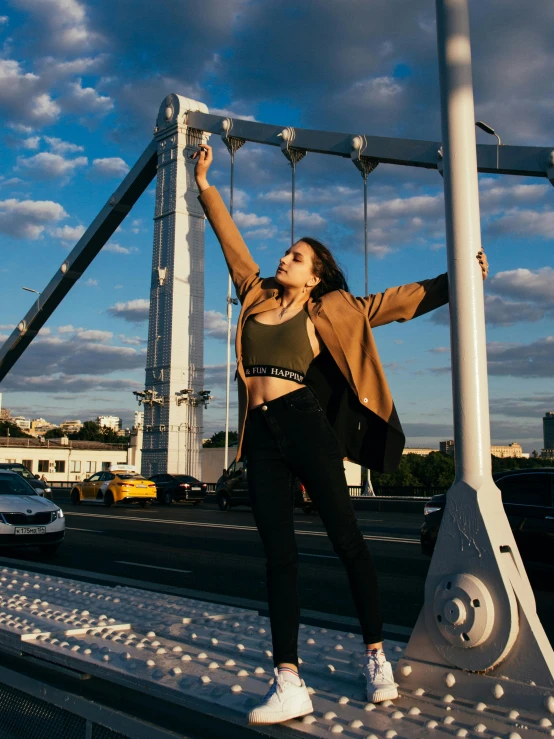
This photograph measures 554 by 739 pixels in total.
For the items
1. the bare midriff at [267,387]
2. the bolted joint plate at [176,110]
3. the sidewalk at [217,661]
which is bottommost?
the sidewalk at [217,661]

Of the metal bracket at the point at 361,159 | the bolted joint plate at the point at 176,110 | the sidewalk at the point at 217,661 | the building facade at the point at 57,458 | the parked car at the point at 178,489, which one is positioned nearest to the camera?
the sidewalk at the point at 217,661

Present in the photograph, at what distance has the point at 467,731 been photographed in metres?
2.32

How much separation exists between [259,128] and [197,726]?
123 feet

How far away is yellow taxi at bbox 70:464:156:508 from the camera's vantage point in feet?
90.7

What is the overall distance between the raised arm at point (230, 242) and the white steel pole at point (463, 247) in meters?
0.78

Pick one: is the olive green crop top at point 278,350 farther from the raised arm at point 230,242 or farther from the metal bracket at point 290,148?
the metal bracket at point 290,148

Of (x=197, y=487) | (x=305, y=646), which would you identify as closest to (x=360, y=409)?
(x=305, y=646)

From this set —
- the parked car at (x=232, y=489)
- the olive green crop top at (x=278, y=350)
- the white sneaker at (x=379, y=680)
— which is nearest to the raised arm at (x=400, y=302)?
the olive green crop top at (x=278, y=350)

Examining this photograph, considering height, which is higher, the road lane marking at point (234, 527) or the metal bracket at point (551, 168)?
the metal bracket at point (551, 168)

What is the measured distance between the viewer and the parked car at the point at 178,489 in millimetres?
30047

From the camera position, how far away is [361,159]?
34719 millimetres

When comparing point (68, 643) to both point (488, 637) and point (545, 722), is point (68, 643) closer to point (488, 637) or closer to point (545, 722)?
point (488, 637)

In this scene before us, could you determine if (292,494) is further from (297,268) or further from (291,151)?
(291,151)

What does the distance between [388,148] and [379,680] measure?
33.0m
